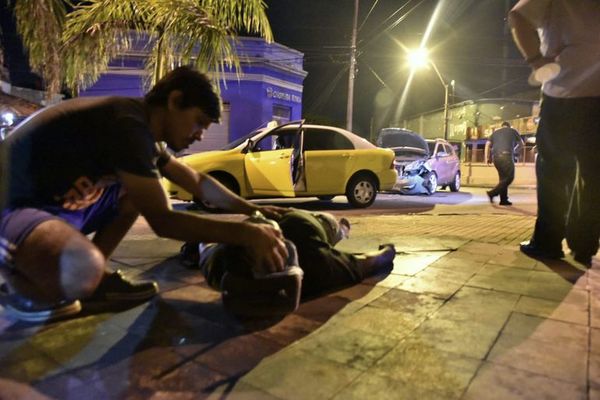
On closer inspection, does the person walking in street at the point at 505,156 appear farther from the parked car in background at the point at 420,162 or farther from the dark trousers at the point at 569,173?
the dark trousers at the point at 569,173

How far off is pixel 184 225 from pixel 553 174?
3.00 metres

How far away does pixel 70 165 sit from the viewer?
1990 millimetres

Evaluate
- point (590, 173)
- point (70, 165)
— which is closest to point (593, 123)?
point (590, 173)

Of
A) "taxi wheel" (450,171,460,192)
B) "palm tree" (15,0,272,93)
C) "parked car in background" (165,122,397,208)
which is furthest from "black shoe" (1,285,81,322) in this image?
"taxi wheel" (450,171,460,192)

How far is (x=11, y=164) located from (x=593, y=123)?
12.1 ft

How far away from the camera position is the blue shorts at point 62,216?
1.86 metres

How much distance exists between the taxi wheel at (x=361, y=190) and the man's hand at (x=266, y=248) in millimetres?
6856

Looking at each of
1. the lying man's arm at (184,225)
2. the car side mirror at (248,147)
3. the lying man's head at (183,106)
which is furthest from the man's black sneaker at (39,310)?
the car side mirror at (248,147)

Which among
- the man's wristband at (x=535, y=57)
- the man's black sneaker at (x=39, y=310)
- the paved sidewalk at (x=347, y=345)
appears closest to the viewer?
the paved sidewalk at (x=347, y=345)

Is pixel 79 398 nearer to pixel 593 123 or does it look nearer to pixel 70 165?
pixel 70 165

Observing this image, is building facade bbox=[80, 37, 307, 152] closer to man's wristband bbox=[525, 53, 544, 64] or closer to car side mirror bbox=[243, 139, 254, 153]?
car side mirror bbox=[243, 139, 254, 153]

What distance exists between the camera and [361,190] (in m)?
8.87

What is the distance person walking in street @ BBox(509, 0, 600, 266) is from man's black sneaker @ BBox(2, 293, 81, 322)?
11.4 feet

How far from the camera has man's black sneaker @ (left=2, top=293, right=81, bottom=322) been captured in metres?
2.22
